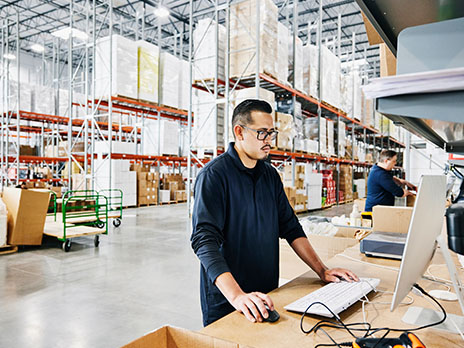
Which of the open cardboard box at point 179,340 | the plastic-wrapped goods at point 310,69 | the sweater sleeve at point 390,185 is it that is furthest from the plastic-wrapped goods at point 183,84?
the open cardboard box at point 179,340

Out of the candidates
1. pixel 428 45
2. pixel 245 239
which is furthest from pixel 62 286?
pixel 428 45

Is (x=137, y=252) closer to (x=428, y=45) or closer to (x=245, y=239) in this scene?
(x=245, y=239)

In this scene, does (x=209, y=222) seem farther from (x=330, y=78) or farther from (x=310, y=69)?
(x=330, y=78)

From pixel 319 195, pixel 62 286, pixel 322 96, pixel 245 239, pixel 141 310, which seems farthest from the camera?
pixel 319 195

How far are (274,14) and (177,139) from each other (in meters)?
6.51

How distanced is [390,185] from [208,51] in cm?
537

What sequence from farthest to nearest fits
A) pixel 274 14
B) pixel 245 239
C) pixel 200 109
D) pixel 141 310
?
pixel 200 109 → pixel 274 14 → pixel 141 310 → pixel 245 239

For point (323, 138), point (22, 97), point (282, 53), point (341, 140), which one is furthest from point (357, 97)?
point (22, 97)

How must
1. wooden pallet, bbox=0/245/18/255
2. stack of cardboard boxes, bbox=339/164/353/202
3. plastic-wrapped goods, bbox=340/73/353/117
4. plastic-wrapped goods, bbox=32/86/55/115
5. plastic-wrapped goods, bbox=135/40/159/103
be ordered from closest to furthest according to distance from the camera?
wooden pallet, bbox=0/245/18/255, plastic-wrapped goods, bbox=135/40/159/103, plastic-wrapped goods, bbox=340/73/353/117, plastic-wrapped goods, bbox=32/86/55/115, stack of cardboard boxes, bbox=339/164/353/202

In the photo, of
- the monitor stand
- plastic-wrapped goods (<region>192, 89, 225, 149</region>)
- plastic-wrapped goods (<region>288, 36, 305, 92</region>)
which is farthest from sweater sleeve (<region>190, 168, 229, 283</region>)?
Result: plastic-wrapped goods (<region>288, 36, 305, 92</region>)

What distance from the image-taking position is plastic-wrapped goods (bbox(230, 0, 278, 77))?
7.46 m

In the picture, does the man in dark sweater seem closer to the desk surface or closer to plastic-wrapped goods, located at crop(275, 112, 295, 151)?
the desk surface

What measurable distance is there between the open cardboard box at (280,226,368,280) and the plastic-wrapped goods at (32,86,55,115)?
42.5 ft

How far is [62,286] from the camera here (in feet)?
13.7
